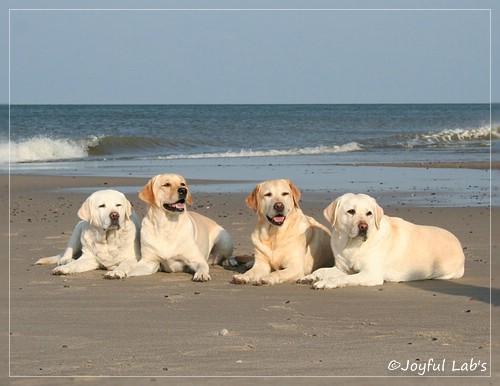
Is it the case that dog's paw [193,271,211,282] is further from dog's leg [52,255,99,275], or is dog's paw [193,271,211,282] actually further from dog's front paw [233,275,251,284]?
dog's leg [52,255,99,275]

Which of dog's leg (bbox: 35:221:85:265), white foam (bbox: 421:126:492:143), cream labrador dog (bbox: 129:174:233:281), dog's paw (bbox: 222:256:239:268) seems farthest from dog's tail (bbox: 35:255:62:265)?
white foam (bbox: 421:126:492:143)

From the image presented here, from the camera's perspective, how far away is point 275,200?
866cm

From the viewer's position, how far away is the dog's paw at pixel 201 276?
877cm

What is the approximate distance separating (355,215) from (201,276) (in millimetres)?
1528

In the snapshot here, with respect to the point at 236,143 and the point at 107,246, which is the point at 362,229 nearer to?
the point at 107,246

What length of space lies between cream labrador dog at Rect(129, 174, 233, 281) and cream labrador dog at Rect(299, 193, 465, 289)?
1168 mm

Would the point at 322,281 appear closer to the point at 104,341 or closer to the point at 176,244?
the point at 176,244

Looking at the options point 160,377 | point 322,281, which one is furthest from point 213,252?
point 160,377

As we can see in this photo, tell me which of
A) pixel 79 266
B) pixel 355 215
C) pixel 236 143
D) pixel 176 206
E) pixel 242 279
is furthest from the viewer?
pixel 236 143

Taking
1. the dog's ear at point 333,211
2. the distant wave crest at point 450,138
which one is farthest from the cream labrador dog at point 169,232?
the distant wave crest at point 450,138

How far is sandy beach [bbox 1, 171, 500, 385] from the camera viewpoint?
5.45 m

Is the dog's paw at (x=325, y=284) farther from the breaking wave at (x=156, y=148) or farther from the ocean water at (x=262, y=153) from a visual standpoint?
the breaking wave at (x=156, y=148)

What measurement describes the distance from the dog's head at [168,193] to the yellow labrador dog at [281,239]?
61cm

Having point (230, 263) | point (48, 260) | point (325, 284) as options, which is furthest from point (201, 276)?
point (48, 260)
